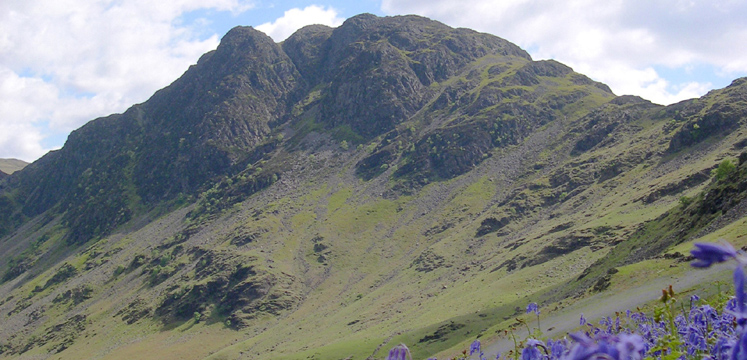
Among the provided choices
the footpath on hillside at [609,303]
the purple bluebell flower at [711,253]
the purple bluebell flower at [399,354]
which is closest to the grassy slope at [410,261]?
the footpath on hillside at [609,303]

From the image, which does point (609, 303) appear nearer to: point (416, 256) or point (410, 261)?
point (410, 261)

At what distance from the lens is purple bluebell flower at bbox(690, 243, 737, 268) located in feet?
9.68

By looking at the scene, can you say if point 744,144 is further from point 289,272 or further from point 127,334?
point 127,334

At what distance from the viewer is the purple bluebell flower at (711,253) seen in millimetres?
2951

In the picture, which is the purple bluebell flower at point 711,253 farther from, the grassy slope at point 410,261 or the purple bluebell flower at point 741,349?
the grassy slope at point 410,261

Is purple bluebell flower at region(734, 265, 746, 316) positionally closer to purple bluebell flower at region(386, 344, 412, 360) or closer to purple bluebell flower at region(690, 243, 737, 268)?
purple bluebell flower at region(690, 243, 737, 268)

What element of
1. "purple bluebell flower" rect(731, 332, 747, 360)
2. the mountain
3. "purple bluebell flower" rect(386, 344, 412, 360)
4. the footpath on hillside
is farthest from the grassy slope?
"purple bluebell flower" rect(731, 332, 747, 360)

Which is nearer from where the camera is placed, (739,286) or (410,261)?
(739,286)

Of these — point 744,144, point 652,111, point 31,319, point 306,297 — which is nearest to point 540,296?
point 744,144

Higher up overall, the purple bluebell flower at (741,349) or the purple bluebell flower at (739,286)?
the purple bluebell flower at (739,286)

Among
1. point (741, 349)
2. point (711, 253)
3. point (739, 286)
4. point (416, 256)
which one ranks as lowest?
point (416, 256)

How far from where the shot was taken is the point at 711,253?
9.95 ft

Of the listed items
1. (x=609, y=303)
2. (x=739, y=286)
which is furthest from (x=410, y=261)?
(x=739, y=286)

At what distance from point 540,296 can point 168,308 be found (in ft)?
373
